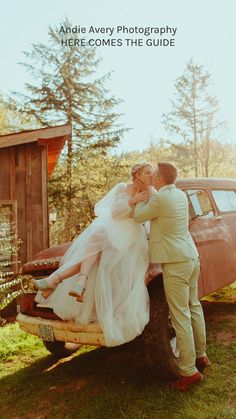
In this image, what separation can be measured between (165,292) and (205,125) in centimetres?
2199

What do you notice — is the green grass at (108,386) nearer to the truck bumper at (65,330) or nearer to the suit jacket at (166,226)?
the truck bumper at (65,330)

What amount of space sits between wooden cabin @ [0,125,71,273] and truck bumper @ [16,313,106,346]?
4590 mm

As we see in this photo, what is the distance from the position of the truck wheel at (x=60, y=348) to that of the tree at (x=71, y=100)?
10.7 meters

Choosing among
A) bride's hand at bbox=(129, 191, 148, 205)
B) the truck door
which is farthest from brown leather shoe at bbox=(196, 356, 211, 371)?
bride's hand at bbox=(129, 191, 148, 205)

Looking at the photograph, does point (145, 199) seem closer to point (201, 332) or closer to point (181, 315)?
point (181, 315)

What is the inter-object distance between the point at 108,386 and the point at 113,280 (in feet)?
4.19

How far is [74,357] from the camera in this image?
492 cm

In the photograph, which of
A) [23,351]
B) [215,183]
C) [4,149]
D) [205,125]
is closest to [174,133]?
[205,125]

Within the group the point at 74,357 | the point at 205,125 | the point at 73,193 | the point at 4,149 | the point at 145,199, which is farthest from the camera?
the point at 205,125

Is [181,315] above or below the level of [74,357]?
above

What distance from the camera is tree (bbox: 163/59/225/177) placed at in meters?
23.9

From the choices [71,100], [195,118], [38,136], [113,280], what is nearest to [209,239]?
[113,280]

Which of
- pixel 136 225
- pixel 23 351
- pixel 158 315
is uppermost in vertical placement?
pixel 136 225

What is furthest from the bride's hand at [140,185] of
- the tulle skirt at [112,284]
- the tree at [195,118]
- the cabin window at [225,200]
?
the tree at [195,118]
